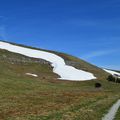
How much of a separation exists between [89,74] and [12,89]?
5502 centimetres

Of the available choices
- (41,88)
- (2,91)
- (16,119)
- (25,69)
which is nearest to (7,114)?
(16,119)

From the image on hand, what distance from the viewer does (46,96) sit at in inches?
2411

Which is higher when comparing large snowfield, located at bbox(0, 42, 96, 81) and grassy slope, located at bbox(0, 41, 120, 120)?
large snowfield, located at bbox(0, 42, 96, 81)

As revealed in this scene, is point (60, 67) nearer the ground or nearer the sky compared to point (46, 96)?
nearer the sky

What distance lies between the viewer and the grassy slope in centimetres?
3697

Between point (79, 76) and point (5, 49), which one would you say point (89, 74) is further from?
point (5, 49)

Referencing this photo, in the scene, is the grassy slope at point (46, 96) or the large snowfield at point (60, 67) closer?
the grassy slope at point (46, 96)

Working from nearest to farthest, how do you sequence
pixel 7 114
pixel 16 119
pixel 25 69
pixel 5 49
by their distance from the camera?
pixel 16 119 < pixel 7 114 < pixel 25 69 < pixel 5 49

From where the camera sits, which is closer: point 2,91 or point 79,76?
point 2,91

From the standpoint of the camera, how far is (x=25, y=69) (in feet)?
363

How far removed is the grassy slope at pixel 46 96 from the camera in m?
37.0

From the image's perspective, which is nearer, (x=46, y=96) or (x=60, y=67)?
(x=46, y=96)

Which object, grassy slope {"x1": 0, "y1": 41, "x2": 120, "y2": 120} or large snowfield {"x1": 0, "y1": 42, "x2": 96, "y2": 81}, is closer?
grassy slope {"x1": 0, "y1": 41, "x2": 120, "y2": 120}

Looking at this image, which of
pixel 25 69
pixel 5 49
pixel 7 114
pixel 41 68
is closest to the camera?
pixel 7 114
